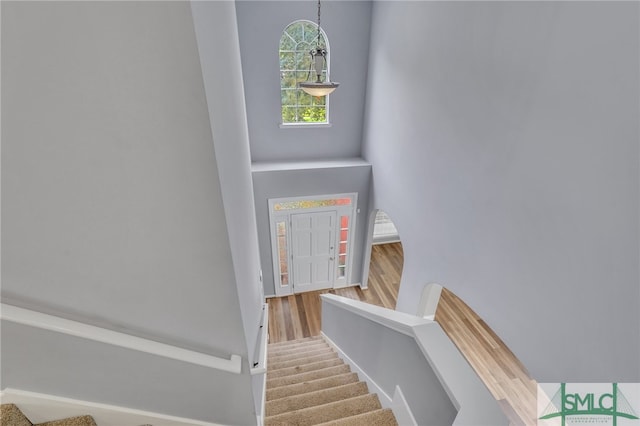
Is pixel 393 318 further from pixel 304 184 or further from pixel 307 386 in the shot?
pixel 304 184

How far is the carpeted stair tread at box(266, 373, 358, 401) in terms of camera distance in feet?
8.42

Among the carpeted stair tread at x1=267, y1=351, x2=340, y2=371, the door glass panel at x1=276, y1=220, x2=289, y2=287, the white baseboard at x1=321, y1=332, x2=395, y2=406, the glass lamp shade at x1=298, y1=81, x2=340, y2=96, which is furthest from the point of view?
the door glass panel at x1=276, y1=220, x2=289, y2=287

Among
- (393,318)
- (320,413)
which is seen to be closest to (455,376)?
(393,318)

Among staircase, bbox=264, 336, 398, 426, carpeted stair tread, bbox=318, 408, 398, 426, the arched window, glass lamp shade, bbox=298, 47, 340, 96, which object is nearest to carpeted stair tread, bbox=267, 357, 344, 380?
staircase, bbox=264, 336, 398, 426

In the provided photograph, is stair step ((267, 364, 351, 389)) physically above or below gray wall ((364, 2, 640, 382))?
below

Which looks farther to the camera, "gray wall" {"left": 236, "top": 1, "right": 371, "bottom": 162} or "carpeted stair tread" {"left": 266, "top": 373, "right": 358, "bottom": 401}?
"gray wall" {"left": 236, "top": 1, "right": 371, "bottom": 162}

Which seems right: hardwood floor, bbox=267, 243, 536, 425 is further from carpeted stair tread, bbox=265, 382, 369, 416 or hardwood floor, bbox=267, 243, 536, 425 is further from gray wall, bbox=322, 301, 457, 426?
carpeted stair tread, bbox=265, 382, 369, 416

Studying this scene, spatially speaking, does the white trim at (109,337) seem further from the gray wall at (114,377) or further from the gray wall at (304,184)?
the gray wall at (304,184)

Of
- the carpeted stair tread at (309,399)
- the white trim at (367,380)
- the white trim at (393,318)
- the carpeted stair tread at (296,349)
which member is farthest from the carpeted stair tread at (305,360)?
the white trim at (393,318)

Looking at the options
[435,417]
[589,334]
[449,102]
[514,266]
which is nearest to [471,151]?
[449,102]

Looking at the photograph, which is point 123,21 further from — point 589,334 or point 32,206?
point 589,334

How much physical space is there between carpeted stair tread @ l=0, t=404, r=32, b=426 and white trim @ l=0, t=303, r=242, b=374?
0.31 meters

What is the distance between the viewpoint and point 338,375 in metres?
2.94

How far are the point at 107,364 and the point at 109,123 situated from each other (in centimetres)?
86
